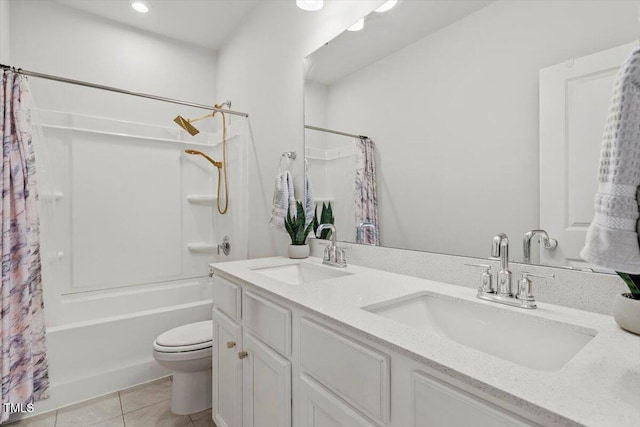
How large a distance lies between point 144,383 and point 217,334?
104 cm

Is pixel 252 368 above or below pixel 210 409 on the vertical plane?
above

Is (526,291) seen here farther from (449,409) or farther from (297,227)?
(297,227)

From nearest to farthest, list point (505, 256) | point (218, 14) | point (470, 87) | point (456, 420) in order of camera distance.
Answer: point (456, 420), point (505, 256), point (470, 87), point (218, 14)

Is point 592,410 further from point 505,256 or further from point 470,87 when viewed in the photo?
point 470,87

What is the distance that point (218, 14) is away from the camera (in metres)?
2.52

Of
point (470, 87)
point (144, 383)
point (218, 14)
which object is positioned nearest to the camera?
point (470, 87)

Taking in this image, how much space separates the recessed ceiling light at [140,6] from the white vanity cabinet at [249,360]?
7.22 ft

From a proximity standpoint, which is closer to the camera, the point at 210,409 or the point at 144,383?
the point at 210,409

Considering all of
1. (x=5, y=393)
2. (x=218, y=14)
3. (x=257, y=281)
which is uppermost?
(x=218, y=14)

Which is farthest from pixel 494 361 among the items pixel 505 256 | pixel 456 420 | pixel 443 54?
pixel 443 54

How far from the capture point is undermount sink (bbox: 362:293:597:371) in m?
0.78

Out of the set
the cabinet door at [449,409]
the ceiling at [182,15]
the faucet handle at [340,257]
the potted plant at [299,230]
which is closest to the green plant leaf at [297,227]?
the potted plant at [299,230]

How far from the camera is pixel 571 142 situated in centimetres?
92

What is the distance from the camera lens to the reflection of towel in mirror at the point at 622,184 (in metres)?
0.57
